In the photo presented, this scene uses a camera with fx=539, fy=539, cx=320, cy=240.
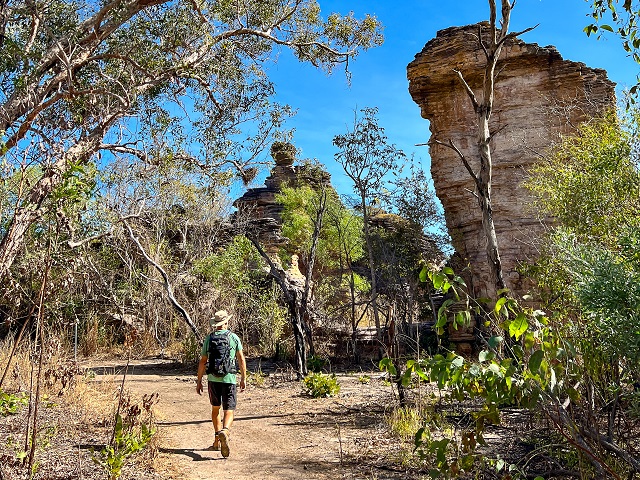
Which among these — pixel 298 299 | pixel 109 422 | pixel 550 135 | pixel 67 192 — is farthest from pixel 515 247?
pixel 67 192

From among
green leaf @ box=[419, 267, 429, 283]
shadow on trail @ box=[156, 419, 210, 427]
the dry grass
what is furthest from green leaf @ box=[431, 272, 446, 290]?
shadow on trail @ box=[156, 419, 210, 427]

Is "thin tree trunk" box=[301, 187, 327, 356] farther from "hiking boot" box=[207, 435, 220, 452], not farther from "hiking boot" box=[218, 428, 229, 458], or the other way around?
"hiking boot" box=[218, 428, 229, 458]

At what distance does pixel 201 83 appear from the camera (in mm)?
9438

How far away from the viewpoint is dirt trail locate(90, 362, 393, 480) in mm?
5180

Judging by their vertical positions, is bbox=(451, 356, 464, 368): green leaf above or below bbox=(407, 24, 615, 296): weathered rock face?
below

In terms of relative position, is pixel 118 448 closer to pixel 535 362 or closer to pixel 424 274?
pixel 424 274

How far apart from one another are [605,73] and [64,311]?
1672cm

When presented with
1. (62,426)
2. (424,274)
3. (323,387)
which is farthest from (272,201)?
(424,274)

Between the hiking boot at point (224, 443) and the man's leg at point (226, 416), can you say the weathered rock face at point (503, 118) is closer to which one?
the man's leg at point (226, 416)

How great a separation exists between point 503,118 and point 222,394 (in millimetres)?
13280

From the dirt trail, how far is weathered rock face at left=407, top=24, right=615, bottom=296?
269 inches

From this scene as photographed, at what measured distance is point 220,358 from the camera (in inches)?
225

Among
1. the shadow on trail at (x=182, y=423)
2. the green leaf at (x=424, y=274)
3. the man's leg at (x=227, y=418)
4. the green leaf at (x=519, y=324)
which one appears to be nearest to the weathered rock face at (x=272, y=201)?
the shadow on trail at (x=182, y=423)

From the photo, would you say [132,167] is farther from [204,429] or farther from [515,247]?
[515,247]
